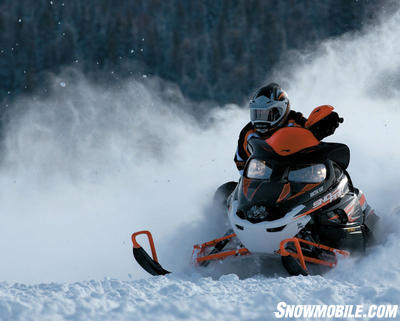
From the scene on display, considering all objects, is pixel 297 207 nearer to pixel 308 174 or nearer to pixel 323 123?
pixel 308 174

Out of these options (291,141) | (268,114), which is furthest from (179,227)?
(291,141)

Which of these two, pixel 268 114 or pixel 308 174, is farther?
pixel 268 114

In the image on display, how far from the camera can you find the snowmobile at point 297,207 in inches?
166

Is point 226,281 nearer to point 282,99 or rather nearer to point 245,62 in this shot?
point 282,99

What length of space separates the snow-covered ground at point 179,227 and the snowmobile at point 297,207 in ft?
0.66

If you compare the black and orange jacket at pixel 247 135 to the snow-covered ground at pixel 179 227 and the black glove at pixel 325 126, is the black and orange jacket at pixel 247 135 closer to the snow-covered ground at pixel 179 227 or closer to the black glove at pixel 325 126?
the black glove at pixel 325 126

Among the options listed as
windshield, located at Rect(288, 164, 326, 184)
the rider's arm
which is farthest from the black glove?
windshield, located at Rect(288, 164, 326, 184)

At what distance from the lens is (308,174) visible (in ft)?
14.5

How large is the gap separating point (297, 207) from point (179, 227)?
82.2 inches

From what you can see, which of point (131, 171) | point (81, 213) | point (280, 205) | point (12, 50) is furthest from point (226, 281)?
point (12, 50)

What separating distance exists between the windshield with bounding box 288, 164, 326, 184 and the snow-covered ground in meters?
0.70

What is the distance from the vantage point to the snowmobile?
422 centimetres

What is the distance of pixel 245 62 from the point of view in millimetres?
36000

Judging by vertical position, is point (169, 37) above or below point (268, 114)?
above
